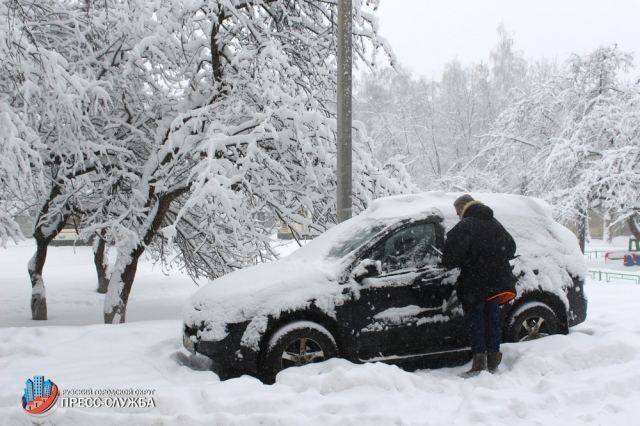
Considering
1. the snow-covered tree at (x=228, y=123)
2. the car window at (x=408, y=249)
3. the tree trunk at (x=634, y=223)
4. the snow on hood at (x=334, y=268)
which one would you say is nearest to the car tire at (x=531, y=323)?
the snow on hood at (x=334, y=268)

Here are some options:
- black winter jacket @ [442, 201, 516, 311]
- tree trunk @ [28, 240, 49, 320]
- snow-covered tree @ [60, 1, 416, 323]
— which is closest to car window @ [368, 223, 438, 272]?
→ black winter jacket @ [442, 201, 516, 311]

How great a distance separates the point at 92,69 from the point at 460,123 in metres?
23.4

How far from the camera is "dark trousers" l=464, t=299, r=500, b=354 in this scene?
4824 millimetres

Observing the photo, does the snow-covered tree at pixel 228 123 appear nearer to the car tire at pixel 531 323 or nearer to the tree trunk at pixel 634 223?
A: the car tire at pixel 531 323

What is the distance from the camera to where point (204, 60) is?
374 inches

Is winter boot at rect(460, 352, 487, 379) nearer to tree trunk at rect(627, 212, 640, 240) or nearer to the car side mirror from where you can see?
the car side mirror

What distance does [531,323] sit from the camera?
5473mm

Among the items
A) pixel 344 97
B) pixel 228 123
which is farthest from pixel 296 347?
pixel 228 123

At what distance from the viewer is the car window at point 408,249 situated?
517 cm

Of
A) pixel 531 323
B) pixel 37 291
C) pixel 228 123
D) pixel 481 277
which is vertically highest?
pixel 228 123

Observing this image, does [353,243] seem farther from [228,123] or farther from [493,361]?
[228,123]

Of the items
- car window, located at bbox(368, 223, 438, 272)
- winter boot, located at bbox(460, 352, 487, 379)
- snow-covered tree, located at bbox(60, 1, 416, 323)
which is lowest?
winter boot, located at bbox(460, 352, 487, 379)

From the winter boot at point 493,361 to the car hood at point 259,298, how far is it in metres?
1.42

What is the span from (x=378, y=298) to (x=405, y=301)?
0.27m
